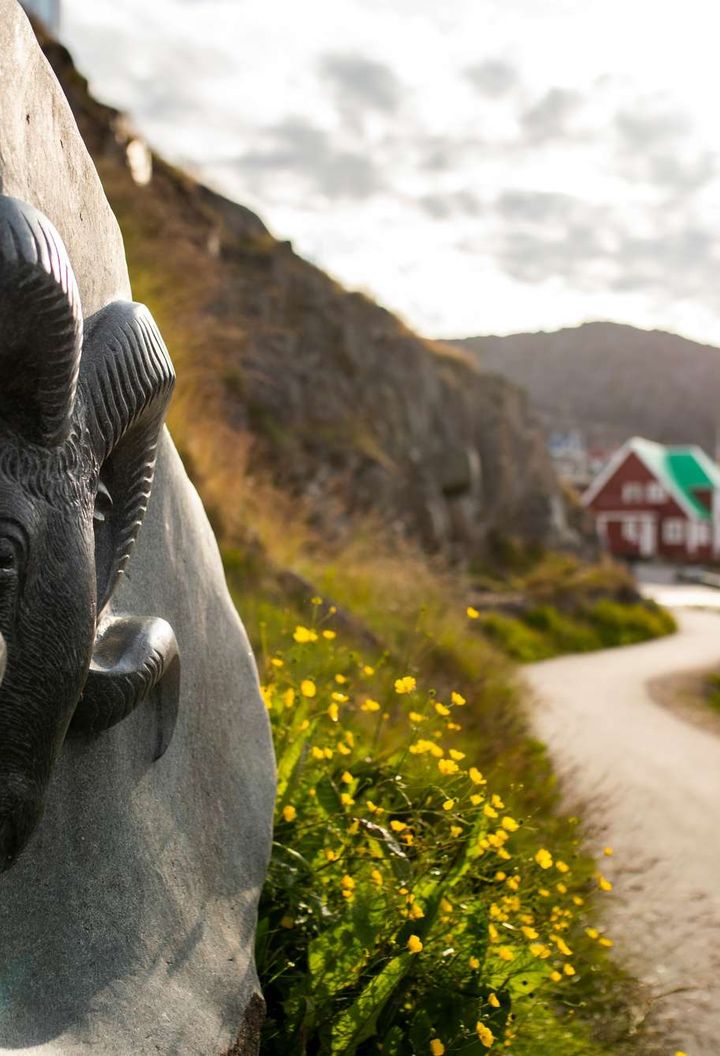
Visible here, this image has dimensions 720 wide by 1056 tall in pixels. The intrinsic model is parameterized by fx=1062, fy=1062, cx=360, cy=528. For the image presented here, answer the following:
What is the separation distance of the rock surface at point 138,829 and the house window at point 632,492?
4256cm

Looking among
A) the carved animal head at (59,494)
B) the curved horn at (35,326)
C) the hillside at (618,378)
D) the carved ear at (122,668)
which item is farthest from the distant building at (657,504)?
the hillside at (618,378)

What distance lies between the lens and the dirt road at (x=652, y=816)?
3.88 meters

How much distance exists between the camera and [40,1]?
68.9 ft

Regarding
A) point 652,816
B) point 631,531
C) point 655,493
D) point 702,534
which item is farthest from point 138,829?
point 702,534

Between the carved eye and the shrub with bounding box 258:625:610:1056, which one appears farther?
the shrub with bounding box 258:625:610:1056

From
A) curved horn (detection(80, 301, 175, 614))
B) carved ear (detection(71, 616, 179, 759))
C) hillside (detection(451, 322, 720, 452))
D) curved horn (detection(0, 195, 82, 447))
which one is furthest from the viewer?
hillside (detection(451, 322, 720, 452))

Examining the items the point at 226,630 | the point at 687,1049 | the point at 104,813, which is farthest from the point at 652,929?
the point at 104,813

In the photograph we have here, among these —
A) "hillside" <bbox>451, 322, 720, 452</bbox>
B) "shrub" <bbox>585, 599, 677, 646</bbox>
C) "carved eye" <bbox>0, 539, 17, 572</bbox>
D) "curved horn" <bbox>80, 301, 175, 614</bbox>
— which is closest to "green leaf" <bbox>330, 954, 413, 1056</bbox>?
"curved horn" <bbox>80, 301, 175, 614</bbox>

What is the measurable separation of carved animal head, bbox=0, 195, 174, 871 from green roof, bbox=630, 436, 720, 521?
42.7m

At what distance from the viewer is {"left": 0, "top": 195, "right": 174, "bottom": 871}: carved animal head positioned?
1520 millimetres

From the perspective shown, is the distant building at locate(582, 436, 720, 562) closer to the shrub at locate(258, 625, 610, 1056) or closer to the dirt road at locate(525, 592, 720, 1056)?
the dirt road at locate(525, 592, 720, 1056)

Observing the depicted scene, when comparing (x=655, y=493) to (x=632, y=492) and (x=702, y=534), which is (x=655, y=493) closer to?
(x=632, y=492)

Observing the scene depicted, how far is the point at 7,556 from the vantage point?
1.56m

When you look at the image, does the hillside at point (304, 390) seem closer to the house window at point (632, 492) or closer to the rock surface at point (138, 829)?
the rock surface at point (138, 829)
